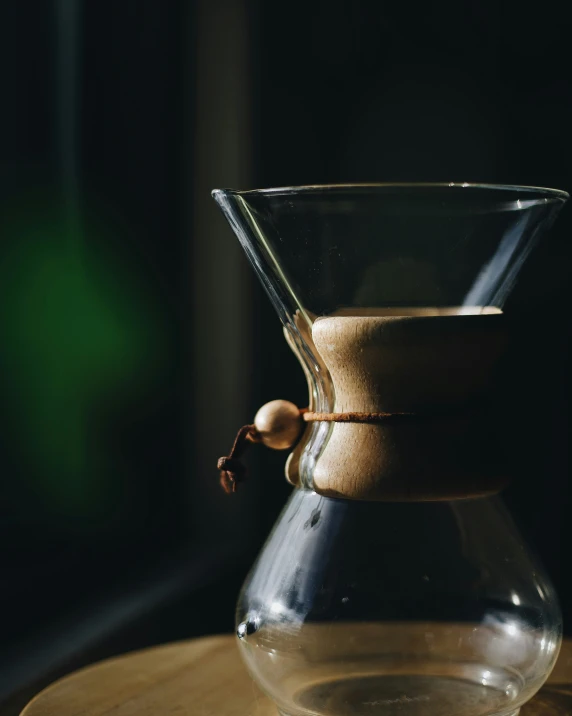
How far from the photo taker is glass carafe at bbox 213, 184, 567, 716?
1.53 feet

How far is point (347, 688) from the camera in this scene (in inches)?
18.6

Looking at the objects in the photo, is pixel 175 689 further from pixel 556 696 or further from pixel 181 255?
pixel 181 255

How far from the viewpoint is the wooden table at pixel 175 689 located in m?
0.53

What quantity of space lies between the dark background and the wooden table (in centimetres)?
38

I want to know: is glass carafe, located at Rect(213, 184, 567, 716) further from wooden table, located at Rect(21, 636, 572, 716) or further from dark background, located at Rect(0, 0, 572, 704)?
dark background, located at Rect(0, 0, 572, 704)

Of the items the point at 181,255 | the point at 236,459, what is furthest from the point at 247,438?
the point at 181,255

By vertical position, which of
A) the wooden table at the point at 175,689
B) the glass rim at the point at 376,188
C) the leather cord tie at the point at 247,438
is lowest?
the wooden table at the point at 175,689

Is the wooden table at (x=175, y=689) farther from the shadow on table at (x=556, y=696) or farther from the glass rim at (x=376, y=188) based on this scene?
the glass rim at (x=376, y=188)

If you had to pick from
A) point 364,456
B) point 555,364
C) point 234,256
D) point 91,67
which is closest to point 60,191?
point 91,67

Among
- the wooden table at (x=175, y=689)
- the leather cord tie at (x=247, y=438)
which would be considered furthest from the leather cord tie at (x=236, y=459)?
the wooden table at (x=175, y=689)

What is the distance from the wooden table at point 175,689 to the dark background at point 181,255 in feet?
1.23

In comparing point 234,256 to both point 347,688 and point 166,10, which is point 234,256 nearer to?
point 166,10

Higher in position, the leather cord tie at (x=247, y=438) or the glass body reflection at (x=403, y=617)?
the leather cord tie at (x=247, y=438)

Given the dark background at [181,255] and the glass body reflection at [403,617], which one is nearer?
the glass body reflection at [403,617]
